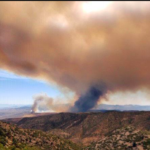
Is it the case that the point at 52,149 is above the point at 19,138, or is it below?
below

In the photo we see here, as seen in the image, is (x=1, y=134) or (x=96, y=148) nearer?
(x=1, y=134)

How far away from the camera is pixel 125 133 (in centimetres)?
14125

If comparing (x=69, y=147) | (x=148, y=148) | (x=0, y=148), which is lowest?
(x=69, y=147)

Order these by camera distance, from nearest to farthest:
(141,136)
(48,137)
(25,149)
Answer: (25,149) → (141,136) → (48,137)

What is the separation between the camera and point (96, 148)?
133250 millimetres

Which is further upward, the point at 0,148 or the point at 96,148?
the point at 0,148

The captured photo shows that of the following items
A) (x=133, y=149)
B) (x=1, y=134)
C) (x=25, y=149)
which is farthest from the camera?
(x=133, y=149)

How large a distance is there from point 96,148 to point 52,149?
3253cm

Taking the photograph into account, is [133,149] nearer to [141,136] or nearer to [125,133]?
[141,136]

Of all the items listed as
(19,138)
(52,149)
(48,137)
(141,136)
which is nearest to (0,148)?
(19,138)

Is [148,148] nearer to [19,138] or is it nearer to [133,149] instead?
[133,149]

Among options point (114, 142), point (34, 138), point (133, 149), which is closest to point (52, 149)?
point (34, 138)

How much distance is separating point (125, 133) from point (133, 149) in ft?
88.5

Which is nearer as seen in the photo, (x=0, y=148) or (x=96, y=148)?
(x=0, y=148)
